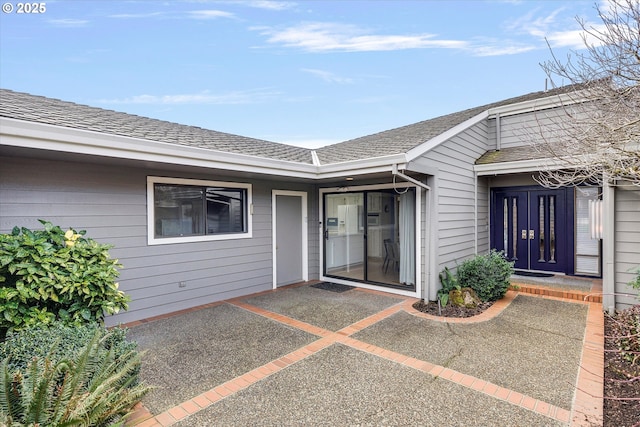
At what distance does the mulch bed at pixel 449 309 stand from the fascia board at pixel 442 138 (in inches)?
104

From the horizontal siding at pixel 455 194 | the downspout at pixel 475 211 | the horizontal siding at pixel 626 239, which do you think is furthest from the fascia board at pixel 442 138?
the horizontal siding at pixel 626 239

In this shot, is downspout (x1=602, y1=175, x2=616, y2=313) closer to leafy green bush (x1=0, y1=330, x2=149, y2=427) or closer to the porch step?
the porch step

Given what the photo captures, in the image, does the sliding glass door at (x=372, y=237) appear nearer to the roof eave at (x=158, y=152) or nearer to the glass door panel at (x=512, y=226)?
the roof eave at (x=158, y=152)

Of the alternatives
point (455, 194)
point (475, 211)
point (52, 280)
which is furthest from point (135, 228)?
point (475, 211)

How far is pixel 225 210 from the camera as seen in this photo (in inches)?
249

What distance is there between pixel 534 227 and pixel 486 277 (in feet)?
10.1

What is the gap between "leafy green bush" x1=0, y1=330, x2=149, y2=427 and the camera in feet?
6.56

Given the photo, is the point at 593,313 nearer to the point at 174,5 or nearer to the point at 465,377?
the point at 465,377

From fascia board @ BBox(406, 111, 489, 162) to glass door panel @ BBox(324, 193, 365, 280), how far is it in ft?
6.25

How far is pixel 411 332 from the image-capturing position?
449cm

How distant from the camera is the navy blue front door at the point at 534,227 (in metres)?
7.40

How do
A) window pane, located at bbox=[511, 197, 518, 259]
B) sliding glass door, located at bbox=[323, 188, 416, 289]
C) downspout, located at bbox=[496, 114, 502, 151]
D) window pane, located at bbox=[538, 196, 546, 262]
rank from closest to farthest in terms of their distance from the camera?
sliding glass door, located at bbox=[323, 188, 416, 289] → window pane, located at bbox=[538, 196, 546, 262] → window pane, located at bbox=[511, 197, 518, 259] → downspout, located at bbox=[496, 114, 502, 151]

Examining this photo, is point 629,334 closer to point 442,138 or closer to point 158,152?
point 442,138

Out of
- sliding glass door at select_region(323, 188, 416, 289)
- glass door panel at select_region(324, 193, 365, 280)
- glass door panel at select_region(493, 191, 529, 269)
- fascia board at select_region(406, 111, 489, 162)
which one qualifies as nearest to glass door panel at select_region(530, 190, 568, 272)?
glass door panel at select_region(493, 191, 529, 269)
